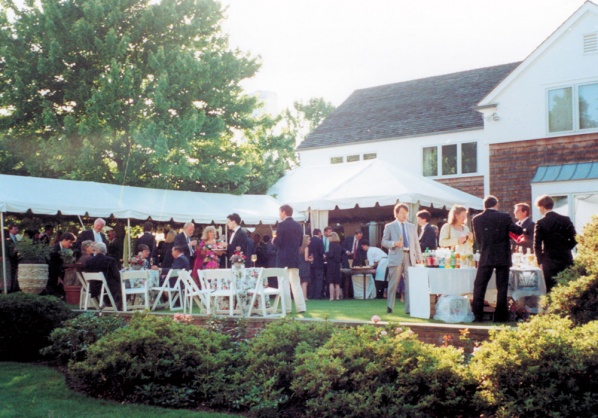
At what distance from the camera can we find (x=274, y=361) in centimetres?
720

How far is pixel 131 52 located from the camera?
83.4ft

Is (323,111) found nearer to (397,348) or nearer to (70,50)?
(70,50)

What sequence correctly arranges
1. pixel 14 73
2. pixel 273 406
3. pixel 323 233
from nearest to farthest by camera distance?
pixel 273 406 → pixel 323 233 → pixel 14 73

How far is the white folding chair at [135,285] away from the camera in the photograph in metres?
13.1

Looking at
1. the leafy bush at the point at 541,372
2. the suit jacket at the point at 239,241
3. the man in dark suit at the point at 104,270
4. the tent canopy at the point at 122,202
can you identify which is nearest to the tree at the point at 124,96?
the tent canopy at the point at 122,202

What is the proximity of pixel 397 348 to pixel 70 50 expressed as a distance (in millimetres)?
21102

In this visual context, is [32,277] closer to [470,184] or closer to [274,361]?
[274,361]

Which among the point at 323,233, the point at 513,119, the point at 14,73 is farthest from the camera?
the point at 14,73

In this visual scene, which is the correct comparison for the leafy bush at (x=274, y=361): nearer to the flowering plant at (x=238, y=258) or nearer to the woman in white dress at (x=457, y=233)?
the woman in white dress at (x=457, y=233)

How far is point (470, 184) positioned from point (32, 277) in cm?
1604

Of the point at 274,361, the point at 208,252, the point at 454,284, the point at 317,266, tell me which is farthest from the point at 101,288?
the point at 274,361

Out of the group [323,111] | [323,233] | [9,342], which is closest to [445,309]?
[9,342]

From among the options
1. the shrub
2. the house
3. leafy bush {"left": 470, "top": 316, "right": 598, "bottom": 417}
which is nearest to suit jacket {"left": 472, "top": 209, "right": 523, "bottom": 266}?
the shrub

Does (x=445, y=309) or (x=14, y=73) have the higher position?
(x=14, y=73)
